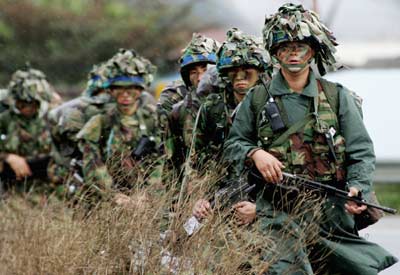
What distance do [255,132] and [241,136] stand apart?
3.4 inches

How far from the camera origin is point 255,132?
1034 centimetres

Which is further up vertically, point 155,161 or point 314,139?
point 314,139

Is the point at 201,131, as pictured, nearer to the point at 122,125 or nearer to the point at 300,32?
the point at 122,125

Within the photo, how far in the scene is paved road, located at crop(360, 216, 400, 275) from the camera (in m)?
16.4

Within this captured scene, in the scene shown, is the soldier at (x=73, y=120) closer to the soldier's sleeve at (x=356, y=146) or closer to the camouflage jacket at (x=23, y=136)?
the camouflage jacket at (x=23, y=136)

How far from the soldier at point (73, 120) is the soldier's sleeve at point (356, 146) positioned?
361cm

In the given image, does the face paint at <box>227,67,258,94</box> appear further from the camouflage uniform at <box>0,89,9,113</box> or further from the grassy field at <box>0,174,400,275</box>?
the camouflage uniform at <box>0,89,9,113</box>

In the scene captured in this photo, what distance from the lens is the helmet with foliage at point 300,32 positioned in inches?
404

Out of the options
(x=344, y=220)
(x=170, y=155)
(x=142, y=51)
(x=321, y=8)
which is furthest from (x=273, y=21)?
(x=142, y=51)

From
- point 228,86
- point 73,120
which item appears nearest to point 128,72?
point 228,86

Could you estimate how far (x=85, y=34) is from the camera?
92.9 ft

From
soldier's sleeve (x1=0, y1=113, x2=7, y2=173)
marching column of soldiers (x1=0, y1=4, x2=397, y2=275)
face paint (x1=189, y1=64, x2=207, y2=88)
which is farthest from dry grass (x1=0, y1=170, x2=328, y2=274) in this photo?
soldier's sleeve (x1=0, y1=113, x2=7, y2=173)

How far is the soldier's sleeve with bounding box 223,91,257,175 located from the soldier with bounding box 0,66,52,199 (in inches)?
239

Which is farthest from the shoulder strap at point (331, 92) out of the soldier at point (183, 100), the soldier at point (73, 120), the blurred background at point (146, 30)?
the blurred background at point (146, 30)
